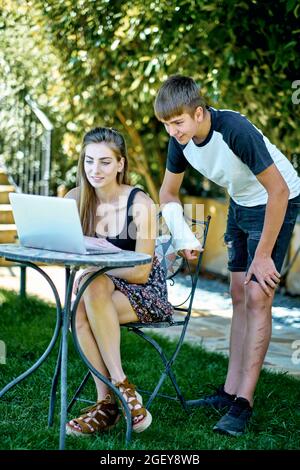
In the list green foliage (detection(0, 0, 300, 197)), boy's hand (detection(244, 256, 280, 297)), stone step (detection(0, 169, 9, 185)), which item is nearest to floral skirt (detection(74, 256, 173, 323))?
boy's hand (detection(244, 256, 280, 297))

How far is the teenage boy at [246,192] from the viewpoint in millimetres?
3215

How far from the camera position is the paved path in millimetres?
4977

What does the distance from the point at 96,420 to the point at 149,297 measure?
517mm

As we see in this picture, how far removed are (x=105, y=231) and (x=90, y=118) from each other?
4.40 m

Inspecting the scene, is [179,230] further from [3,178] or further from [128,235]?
[3,178]

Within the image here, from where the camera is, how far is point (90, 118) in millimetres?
7641

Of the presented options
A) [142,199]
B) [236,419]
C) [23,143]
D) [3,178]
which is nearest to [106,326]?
[142,199]

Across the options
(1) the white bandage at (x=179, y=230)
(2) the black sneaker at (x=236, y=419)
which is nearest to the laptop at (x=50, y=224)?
(1) the white bandage at (x=179, y=230)

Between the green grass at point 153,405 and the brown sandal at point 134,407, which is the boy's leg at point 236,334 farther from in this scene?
the brown sandal at point 134,407

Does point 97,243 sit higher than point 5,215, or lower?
higher

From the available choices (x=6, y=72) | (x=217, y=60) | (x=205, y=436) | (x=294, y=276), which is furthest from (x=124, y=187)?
(x=6, y=72)

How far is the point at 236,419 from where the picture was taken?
129 inches

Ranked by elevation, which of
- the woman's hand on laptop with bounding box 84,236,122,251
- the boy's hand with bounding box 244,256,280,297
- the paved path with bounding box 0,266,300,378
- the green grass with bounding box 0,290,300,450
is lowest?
the paved path with bounding box 0,266,300,378

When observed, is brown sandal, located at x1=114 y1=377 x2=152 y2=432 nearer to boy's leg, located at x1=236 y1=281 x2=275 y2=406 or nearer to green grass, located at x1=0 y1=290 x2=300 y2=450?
green grass, located at x1=0 y1=290 x2=300 y2=450
